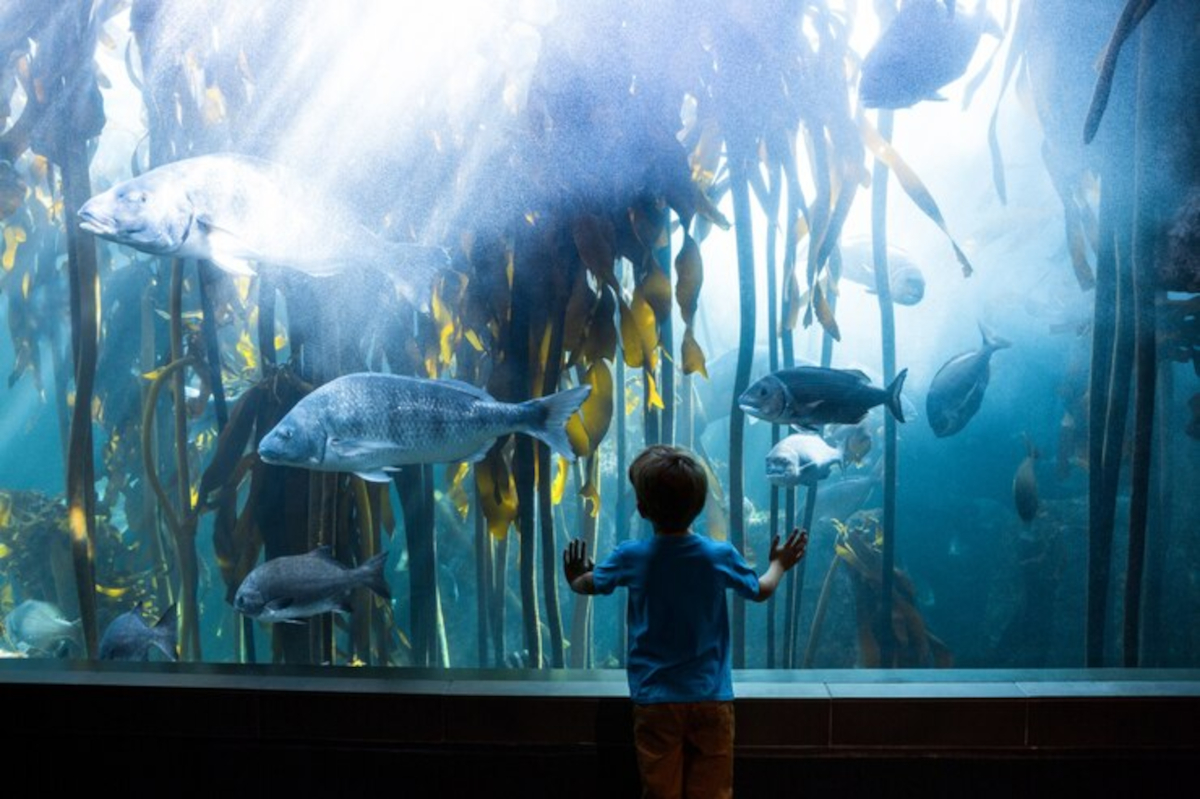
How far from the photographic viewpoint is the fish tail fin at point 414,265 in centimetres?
307

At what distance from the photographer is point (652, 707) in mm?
2010

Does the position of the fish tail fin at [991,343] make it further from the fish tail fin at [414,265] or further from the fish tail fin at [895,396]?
the fish tail fin at [414,265]

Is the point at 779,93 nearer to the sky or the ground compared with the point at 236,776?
nearer to the sky

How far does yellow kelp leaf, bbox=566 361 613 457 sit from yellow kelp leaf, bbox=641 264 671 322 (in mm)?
373

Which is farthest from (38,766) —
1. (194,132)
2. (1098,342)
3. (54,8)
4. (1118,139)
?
(1118,139)

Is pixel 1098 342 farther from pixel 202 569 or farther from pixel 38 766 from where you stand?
pixel 202 569

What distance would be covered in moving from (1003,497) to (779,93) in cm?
862

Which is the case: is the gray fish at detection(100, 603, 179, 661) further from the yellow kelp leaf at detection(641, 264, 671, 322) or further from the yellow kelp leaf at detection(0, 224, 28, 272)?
the yellow kelp leaf at detection(0, 224, 28, 272)

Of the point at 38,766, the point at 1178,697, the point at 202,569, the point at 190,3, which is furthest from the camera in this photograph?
the point at 202,569

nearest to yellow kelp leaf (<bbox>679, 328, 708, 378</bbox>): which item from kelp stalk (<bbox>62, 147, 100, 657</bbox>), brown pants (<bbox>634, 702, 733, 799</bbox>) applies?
brown pants (<bbox>634, 702, 733, 799</bbox>)

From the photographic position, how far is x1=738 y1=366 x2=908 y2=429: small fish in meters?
3.12

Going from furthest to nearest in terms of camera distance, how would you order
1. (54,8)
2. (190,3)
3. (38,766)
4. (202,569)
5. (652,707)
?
(202,569) → (54,8) → (190,3) → (38,766) → (652,707)

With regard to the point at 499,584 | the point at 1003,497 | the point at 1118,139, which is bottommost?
the point at 1003,497

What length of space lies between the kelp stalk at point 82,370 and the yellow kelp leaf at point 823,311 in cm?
358
